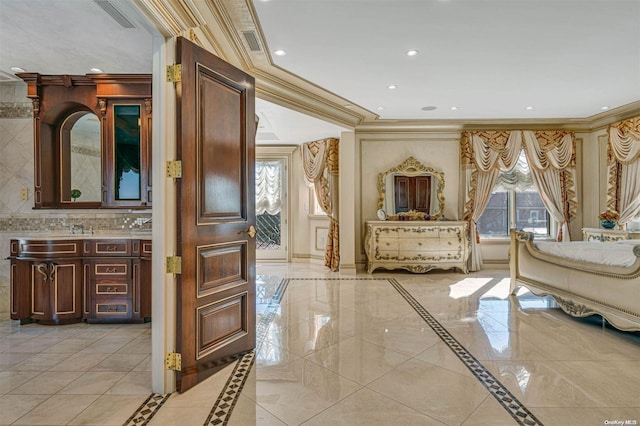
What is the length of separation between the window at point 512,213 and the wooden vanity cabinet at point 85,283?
5.82m

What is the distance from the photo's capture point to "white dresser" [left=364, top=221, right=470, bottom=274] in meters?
5.61

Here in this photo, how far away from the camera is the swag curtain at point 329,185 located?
604cm

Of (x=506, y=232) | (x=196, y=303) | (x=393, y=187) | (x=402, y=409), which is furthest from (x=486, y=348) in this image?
(x=506, y=232)

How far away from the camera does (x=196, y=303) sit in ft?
7.02

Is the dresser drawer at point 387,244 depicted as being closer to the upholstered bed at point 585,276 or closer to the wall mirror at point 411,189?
the wall mirror at point 411,189

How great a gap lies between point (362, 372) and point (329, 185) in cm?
413

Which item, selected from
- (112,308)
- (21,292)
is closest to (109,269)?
(112,308)

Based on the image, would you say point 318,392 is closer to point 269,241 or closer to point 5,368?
point 5,368

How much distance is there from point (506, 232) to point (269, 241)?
487 centimetres

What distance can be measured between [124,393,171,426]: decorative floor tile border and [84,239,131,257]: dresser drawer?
1745 millimetres

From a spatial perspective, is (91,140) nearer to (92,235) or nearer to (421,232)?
(92,235)

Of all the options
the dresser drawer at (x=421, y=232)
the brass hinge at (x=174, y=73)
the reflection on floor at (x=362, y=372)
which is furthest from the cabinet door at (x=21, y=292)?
the dresser drawer at (x=421, y=232)

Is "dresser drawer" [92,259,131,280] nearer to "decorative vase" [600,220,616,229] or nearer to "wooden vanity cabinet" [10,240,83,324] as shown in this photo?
"wooden vanity cabinet" [10,240,83,324]

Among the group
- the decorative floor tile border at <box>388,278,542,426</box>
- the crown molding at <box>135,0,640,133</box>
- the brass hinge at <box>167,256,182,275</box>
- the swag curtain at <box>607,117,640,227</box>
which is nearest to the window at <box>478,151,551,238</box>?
the swag curtain at <box>607,117,640,227</box>
